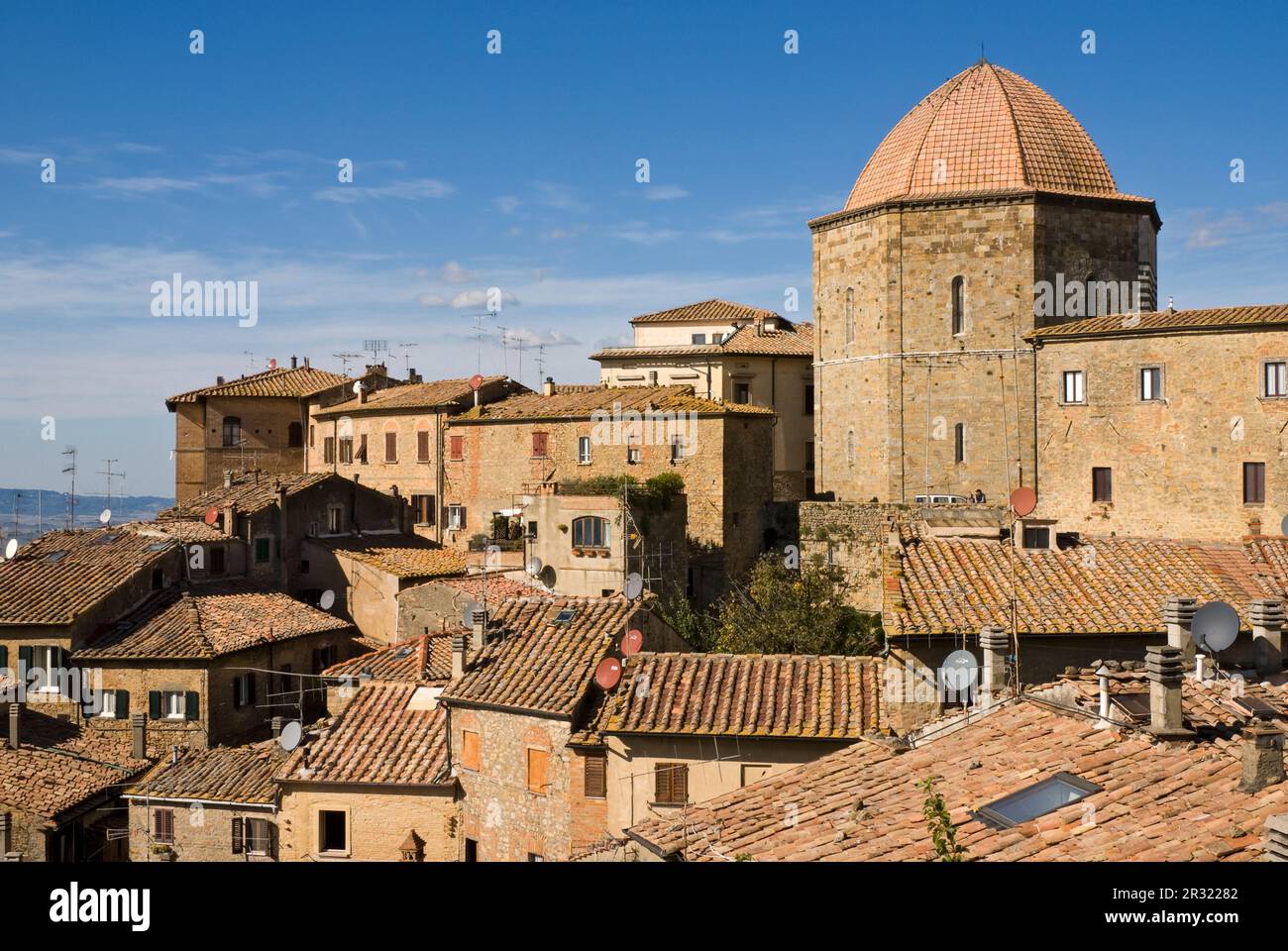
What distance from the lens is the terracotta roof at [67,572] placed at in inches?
1224

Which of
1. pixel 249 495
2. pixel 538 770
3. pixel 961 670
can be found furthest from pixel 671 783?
pixel 249 495

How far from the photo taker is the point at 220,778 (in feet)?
82.6

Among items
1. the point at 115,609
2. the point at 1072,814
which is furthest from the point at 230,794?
the point at 1072,814

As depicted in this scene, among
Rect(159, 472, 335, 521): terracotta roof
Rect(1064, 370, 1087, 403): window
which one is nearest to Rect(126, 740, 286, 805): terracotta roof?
Rect(159, 472, 335, 521): terracotta roof

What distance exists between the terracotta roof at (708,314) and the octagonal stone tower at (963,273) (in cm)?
1460

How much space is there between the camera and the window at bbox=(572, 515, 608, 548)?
34.2 m

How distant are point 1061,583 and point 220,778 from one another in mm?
16843

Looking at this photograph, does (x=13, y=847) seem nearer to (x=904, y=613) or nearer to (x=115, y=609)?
(x=115, y=609)

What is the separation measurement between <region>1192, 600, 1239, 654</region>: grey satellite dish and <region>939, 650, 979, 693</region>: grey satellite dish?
103 inches

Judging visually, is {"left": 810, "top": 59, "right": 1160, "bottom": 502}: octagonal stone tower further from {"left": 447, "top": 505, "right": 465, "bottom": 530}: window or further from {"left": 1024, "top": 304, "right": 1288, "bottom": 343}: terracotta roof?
{"left": 447, "top": 505, "right": 465, "bottom": 530}: window

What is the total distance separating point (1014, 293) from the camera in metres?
37.5

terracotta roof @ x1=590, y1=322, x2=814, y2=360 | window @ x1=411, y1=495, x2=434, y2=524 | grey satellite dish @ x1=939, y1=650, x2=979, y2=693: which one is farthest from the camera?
terracotta roof @ x1=590, y1=322, x2=814, y2=360

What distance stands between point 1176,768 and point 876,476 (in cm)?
2930

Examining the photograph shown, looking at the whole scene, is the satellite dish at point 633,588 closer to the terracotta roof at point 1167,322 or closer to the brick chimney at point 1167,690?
the brick chimney at point 1167,690
